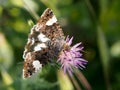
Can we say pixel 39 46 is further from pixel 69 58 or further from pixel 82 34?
pixel 82 34

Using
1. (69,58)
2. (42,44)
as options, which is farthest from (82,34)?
(42,44)

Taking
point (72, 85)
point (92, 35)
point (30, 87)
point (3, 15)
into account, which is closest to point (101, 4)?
point (92, 35)

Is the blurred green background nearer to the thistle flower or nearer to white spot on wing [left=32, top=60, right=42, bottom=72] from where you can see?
the thistle flower

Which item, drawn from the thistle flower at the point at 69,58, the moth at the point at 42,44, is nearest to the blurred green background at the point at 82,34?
the thistle flower at the point at 69,58

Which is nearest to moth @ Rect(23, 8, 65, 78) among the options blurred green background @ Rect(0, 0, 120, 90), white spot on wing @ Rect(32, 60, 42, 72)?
white spot on wing @ Rect(32, 60, 42, 72)

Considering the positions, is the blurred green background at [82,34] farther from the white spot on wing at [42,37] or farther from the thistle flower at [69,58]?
the white spot on wing at [42,37]

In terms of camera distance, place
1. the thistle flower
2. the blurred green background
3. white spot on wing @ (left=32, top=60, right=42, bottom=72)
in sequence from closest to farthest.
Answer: white spot on wing @ (left=32, top=60, right=42, bottom=72)
the thistle flower
the blurred green background
